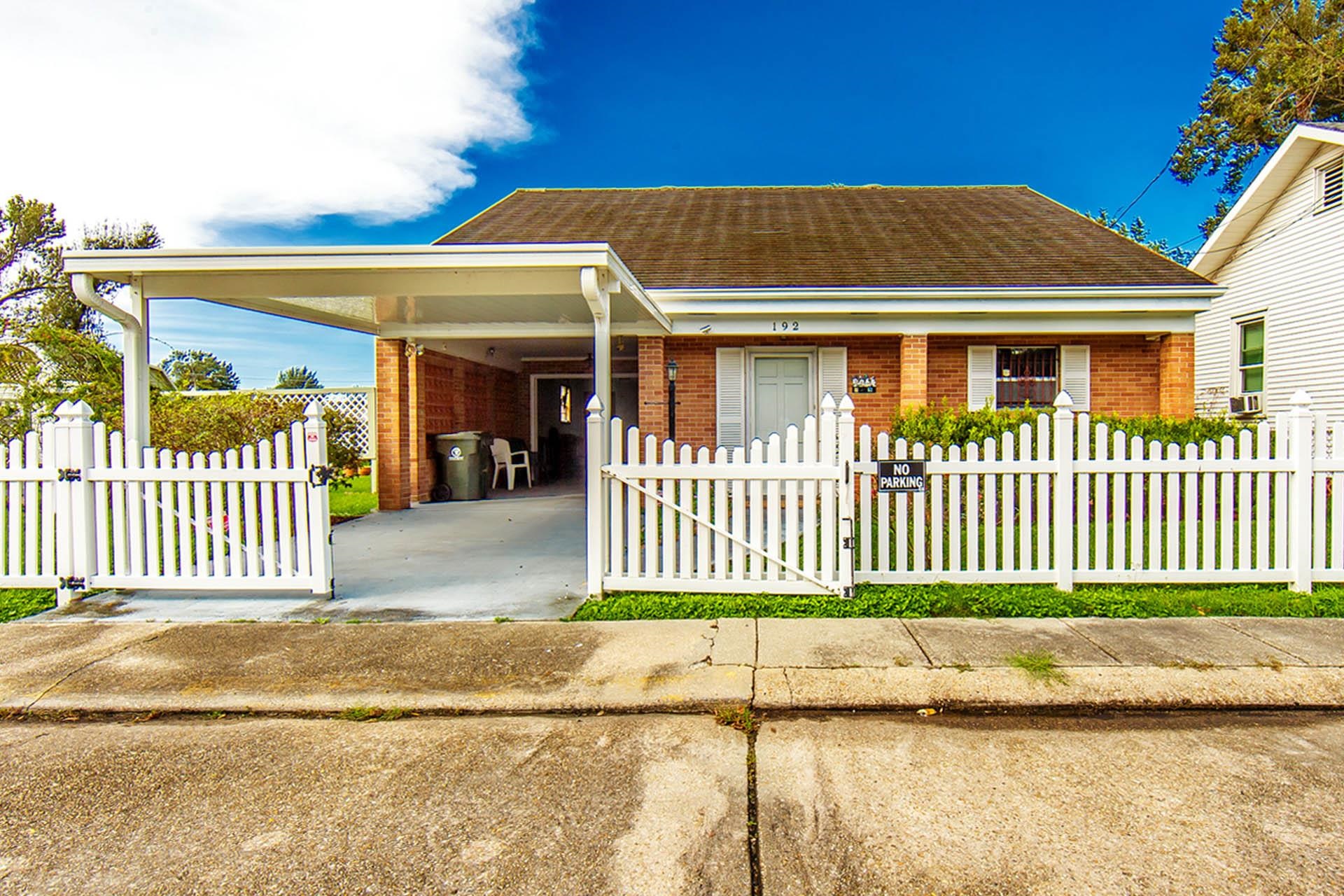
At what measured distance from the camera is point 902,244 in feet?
39.7

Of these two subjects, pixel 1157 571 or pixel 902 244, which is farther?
pixel 902 244

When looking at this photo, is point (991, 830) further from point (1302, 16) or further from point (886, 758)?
point (1302, 16)

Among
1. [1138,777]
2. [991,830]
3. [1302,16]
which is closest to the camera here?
[991,830]

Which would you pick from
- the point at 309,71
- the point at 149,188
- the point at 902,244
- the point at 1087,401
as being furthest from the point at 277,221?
the point at 1087,401

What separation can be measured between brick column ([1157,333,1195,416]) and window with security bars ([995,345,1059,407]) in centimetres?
143

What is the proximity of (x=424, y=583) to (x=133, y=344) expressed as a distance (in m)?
3.09

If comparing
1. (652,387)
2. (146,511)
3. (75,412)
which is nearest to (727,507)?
(146,511)

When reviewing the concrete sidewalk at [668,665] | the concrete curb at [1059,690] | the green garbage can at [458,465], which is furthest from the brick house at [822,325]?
the concrete curb at [1059,690]

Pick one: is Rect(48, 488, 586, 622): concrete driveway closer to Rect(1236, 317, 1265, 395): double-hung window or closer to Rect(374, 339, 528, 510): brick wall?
Rect(374, 339, 528, 510): brick wall

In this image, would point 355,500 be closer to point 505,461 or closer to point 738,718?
point 505,461

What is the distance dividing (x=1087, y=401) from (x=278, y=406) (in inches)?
447

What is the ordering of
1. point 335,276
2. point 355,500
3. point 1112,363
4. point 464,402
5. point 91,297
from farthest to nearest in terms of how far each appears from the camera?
point 464,402
point 355,500
point 1112,363
point 335,276
point 91,297

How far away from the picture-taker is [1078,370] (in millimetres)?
10914

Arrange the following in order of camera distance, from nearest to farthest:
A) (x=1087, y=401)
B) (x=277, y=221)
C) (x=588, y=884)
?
(x=588, y=884), (x=1087, y=401), (x=277, y=221)
